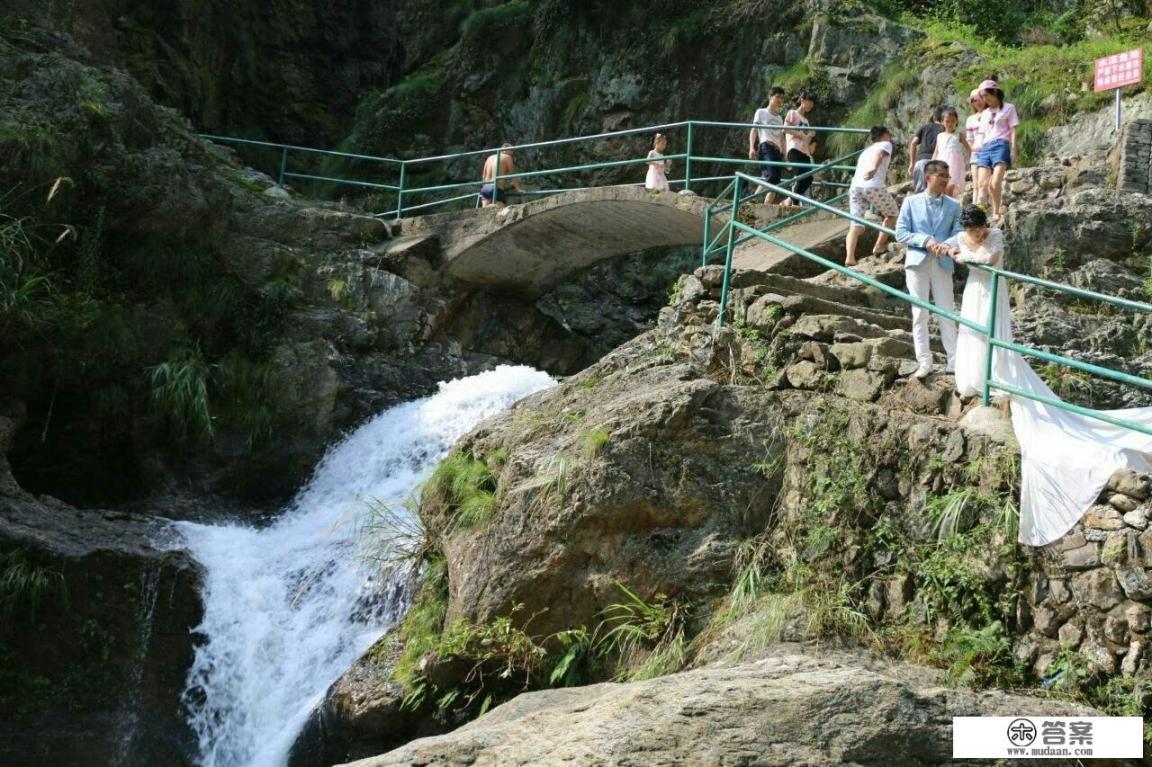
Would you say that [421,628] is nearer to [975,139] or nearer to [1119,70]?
[975,139]

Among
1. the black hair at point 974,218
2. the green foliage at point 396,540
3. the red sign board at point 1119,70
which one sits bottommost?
the green foliage at point 396,540

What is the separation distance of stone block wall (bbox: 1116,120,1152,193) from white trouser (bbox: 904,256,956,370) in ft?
12.1

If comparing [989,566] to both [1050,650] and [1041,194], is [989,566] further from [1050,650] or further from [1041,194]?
[1041,194]

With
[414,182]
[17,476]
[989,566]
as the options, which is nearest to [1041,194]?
[989,566]

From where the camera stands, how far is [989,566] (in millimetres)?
7945

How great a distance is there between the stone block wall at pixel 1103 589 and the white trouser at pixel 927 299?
1914 mm

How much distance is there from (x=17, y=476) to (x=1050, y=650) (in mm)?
9660

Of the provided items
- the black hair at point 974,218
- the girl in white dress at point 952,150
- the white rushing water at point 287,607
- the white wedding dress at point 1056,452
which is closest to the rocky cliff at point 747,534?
the white wedding dress at point 1056,452

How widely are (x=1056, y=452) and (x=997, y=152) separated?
15.5ft

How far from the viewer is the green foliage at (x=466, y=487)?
10.1 m

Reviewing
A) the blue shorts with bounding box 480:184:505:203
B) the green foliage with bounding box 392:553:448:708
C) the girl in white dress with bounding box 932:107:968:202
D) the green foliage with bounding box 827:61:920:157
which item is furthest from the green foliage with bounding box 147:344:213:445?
the green foliage with bounding box 827:61:920:157

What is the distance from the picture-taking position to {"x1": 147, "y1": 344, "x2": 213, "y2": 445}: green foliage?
13.9 m

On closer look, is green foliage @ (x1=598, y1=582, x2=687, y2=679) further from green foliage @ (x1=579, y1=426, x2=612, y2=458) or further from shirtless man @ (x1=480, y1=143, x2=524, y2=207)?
shirtless man @ (x1=480, y1=143, x2=524, y2=207)

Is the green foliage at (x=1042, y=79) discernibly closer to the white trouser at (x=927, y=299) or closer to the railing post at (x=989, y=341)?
the white trouser at (x=927, y=299)
